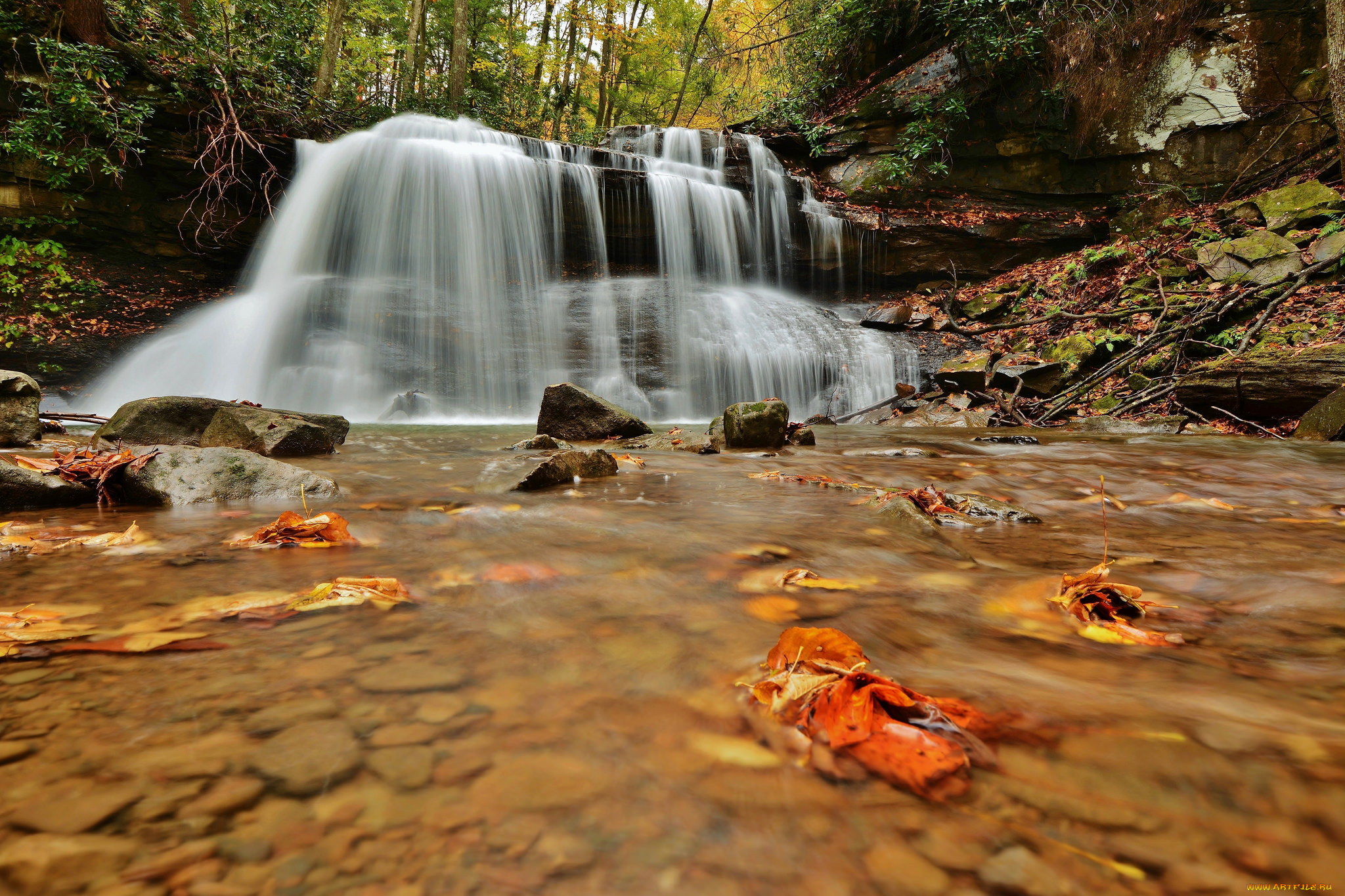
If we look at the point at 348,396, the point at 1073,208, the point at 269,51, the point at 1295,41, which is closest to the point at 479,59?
the point at 269,51

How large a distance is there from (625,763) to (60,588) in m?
1.48

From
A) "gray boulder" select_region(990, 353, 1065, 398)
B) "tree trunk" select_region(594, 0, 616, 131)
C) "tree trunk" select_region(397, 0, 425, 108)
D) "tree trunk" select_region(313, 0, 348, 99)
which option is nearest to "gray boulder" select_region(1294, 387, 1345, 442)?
"gray boulder" select_region(990, 353, 1065, 398)

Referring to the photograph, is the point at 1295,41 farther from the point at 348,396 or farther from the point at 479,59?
the point at 479,59

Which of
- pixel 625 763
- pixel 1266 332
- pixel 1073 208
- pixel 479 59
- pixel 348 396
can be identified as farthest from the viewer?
pixel 479 59

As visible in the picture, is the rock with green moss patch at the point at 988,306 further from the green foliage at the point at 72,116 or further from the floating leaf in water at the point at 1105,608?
the green foliage at the point at 72,116

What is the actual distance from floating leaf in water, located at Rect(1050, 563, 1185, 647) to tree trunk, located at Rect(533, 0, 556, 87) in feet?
75.5

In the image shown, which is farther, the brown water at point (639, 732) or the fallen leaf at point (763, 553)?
the fallen leaf at point (763, 553)

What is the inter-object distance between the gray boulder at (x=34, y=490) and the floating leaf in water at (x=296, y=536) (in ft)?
3.33

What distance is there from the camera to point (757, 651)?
1.10 meters

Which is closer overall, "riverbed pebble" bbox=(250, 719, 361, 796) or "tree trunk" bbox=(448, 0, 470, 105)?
"riverbed pebble" bbox=(250, 719, 361, 796)

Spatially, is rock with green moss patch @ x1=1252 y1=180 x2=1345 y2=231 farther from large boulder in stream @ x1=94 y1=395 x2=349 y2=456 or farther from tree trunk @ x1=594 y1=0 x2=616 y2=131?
tree trunk @ x1=594 y1=0 x2=616 y2=131

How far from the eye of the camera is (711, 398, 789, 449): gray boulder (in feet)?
17.4

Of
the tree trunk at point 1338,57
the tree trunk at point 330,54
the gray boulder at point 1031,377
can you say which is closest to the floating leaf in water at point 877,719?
the gray boulder at point 1031,377

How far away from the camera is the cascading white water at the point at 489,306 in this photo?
865 cm
